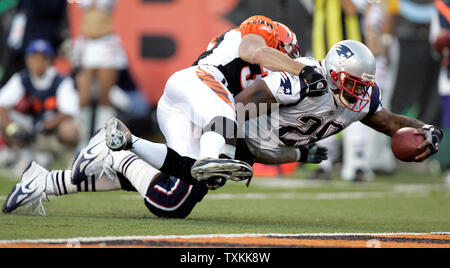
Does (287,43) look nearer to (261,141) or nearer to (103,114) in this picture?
(261,141)

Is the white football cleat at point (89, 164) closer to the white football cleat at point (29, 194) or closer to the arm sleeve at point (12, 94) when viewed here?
the white football cleat at point (29, 194)

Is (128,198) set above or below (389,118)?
below

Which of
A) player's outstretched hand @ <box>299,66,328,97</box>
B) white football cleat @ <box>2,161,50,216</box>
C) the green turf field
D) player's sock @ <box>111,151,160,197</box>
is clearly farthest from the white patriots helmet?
white football cleat @ <box>2,161,50,216</box>

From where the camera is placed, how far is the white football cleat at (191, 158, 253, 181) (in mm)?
3779

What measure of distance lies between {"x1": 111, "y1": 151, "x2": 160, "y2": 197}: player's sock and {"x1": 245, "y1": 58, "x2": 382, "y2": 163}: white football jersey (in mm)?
595

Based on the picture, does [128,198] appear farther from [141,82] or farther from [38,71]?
[141,82]

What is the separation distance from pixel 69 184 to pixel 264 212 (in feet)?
4.34

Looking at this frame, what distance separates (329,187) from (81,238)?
426 centimetres

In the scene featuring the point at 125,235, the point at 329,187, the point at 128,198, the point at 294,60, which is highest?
the point at 294,60

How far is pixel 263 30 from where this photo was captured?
4.57m

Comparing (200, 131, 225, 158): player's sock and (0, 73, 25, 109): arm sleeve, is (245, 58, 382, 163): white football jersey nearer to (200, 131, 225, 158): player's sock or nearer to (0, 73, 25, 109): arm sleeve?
(200, 131, 225, 158): player's sock

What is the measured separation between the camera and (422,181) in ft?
28.6

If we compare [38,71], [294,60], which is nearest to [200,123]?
[294,60]

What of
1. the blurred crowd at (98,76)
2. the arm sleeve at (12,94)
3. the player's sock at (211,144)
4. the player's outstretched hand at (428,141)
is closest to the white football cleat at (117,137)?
the player's sock at (211,144)
